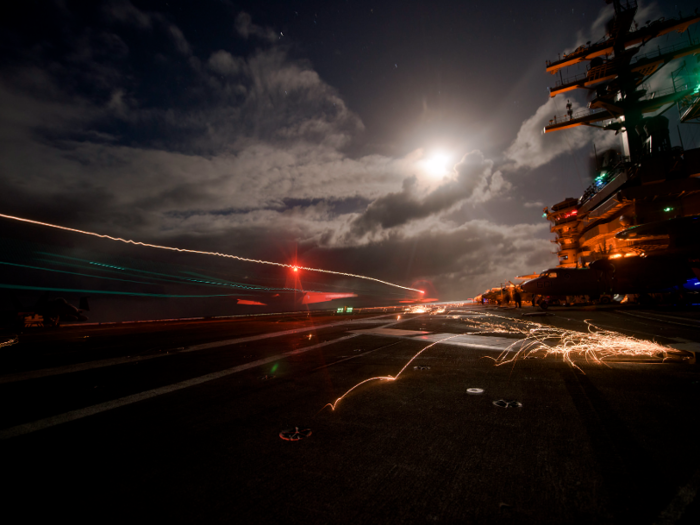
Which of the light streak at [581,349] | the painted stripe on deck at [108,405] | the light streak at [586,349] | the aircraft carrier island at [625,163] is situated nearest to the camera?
the painted stripe on deck at [108,405]

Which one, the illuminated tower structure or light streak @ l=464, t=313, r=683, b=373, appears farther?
the illuminated tower structure

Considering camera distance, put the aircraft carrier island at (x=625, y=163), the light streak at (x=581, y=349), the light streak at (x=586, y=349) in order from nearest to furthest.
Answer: the light streak at (x=581, y=349), the light streak at (x=586, y=349), the aircraft carrier island at (x=625, y=163)

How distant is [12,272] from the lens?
98625mm

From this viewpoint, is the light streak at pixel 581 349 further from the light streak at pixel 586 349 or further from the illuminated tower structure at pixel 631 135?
the illuminated tower structure at pixel 631 135

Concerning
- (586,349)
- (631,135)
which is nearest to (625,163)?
(631,135)

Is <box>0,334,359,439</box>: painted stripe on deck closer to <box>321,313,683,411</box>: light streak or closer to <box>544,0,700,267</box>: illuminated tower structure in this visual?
<box>321,313,683,411</box>: light streak

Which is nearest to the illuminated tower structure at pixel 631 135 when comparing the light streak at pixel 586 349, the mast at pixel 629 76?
the mast at pixel 629 76

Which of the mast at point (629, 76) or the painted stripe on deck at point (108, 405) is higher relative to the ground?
the mast at point (629, 76)

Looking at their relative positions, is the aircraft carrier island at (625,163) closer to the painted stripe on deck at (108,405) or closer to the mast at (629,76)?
the mast at (629,76)

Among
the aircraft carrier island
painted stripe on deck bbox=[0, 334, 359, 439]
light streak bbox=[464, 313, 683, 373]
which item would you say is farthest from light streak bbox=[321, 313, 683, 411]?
the aircraft carrier island

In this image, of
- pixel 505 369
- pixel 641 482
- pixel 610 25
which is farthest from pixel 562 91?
pixel 641 482

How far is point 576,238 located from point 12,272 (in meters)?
162

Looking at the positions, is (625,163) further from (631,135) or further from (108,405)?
(108,405)

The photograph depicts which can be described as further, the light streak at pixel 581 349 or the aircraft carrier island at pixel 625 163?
the aircraft carrier island at pixel 625 163
